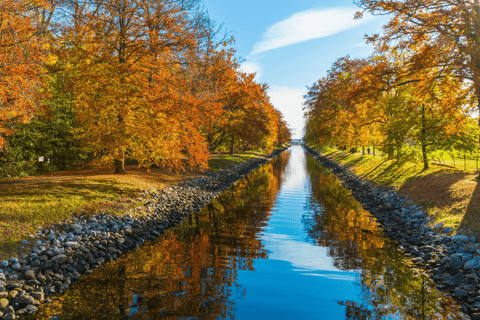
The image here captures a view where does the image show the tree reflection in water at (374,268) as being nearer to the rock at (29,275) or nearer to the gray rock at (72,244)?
the rock at (29,275)

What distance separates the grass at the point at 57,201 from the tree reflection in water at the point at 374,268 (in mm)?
8261

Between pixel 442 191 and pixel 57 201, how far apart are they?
54.3 feet

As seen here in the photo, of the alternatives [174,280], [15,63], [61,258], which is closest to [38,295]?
[61,258]

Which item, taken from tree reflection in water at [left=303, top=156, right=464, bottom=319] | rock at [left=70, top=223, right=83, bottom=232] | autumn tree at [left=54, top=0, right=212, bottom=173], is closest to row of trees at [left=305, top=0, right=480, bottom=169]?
tree reflection in water at [left=303, top=156, right=464, bottom=319]

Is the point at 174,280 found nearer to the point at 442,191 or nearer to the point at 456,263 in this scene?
the point at 456,263

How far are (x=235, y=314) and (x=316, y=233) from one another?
7243 mm

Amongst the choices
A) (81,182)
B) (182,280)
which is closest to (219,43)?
(81,182)

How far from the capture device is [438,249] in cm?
1043

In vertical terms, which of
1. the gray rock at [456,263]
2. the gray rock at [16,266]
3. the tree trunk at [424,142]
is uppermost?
the tree trunk at [424,142]

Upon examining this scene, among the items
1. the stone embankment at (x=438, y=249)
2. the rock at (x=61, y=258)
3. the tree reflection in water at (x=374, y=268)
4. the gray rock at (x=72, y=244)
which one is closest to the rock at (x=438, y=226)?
the stone embankment at (x=438, y=249)

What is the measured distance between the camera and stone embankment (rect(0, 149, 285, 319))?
24.1 ft

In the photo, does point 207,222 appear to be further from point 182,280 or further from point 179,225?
point 182,280

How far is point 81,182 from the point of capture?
15.2 m

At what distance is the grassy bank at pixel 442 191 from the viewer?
11.8 metres
